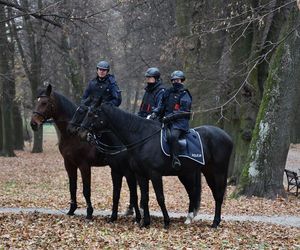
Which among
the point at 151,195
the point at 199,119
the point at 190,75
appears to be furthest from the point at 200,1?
the point at 151,195

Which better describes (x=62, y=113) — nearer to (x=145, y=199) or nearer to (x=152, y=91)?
(x=152, y=91)

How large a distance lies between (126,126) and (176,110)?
1018 millimetres

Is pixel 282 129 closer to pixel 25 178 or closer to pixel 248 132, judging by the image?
pixel 248 132

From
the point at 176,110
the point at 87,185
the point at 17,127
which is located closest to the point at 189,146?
the point at 176,110

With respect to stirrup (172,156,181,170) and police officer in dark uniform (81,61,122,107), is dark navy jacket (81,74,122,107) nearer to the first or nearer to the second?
police officer in dark uniform (81,61,122,107)

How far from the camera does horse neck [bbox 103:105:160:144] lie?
1021cm

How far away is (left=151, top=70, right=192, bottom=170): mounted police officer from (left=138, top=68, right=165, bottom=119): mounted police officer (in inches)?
10.6

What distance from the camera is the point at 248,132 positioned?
751 inches

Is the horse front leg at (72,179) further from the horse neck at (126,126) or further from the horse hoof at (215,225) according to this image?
the horse hoof at (215,225)

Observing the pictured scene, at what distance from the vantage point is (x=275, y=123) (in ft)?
50.2

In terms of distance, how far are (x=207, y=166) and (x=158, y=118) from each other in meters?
1.41

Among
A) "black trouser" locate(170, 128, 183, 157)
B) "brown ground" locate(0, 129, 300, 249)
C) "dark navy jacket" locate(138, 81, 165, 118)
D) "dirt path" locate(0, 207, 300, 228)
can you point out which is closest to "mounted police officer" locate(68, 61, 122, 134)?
"dark navy jacket" locate(138, 81, 165, 118)

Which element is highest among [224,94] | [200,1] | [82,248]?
[200,1]

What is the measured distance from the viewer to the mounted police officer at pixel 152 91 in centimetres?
1098
